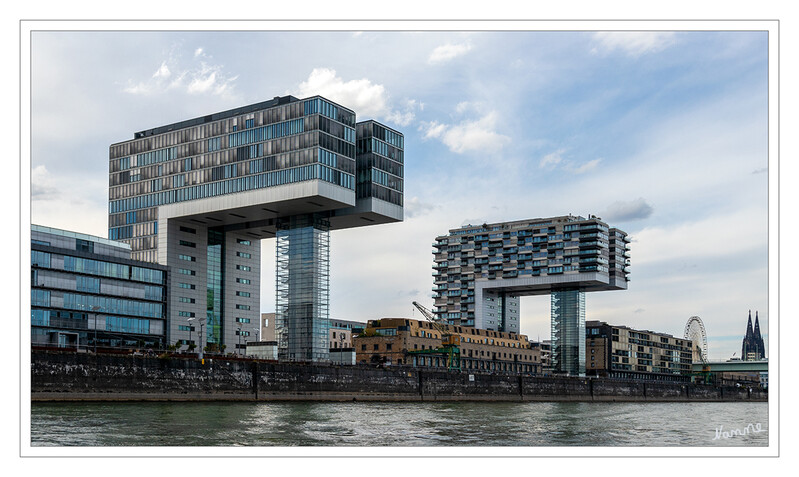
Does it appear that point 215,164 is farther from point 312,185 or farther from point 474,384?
point 474,384

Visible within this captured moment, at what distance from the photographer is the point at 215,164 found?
138750 mm

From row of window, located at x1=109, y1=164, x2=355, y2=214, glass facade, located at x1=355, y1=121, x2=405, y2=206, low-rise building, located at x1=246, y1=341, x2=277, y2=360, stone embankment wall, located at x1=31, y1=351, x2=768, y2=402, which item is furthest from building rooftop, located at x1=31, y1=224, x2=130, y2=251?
glass facade, located at x1=355, y1=121, x2=405, y2=206

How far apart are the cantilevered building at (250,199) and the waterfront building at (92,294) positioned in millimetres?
4992

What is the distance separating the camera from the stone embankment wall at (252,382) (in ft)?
247

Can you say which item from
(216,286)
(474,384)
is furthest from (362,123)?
(474,384)

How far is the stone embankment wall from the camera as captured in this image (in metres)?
75.3

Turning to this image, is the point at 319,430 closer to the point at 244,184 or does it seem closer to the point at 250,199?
the point at 250,199

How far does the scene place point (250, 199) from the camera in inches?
5246

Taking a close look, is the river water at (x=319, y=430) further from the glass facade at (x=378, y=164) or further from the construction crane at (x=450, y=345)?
the construction crane at (x=450, y=345)

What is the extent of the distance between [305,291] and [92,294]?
3041cm

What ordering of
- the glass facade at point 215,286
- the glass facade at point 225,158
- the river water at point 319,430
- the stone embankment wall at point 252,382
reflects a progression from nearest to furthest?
the river water at point 319,430
the stone embankment wall at point 252,382
the glass facade at point 225,158
the glass facade at point 215,286

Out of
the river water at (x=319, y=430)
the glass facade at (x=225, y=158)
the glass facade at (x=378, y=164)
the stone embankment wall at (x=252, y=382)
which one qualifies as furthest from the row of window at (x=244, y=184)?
the river water at (x=319, y=430)

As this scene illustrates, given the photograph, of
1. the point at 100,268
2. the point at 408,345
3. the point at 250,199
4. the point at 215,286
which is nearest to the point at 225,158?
the point at 250,199

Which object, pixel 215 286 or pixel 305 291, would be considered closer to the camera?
pixel 305 291
